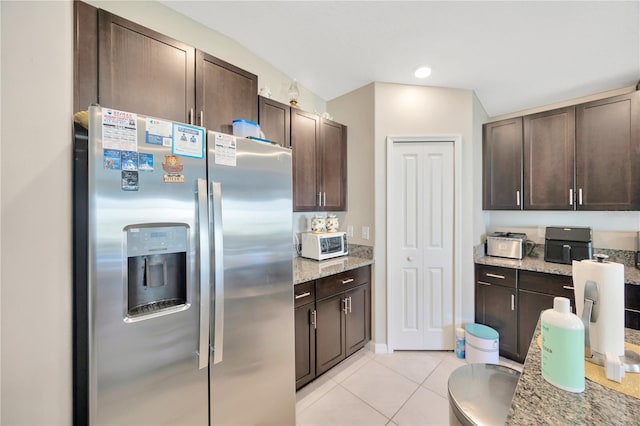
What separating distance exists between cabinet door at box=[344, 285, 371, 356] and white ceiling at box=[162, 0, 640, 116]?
7.00ft

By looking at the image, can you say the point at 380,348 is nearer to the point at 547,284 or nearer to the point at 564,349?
the point at 547,284

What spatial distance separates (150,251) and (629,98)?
12.3 ft

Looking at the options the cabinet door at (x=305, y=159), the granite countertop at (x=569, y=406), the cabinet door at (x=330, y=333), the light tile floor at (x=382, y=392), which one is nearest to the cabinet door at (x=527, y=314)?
the light tile floor at (x=382, y=392)

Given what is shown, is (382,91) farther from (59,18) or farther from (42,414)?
(42,414)

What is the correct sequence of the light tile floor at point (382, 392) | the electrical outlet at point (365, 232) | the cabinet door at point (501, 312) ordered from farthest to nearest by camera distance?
the electrical outlet at point (365, 232), the cabinet door at point (501, 312), the light tile floor at point (382, 392)

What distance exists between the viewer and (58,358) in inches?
38.7

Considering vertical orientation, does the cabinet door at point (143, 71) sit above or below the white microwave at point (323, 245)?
above

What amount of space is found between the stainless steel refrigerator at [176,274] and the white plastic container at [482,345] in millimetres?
1868

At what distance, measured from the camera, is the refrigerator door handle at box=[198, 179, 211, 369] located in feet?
3.74

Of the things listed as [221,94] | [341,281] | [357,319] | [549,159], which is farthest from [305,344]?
[549,159]

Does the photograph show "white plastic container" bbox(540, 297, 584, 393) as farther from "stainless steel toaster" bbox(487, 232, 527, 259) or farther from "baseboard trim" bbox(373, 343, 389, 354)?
"stainless steel toaster" bbox(487, 232, 527, 259)

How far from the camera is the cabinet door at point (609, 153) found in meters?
2.14

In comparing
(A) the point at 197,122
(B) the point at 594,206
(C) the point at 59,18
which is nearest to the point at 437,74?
(B) the point at 594,206

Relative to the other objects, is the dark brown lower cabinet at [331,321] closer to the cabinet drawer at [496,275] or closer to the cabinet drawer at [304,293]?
the cabinet drawer at [304,293]
